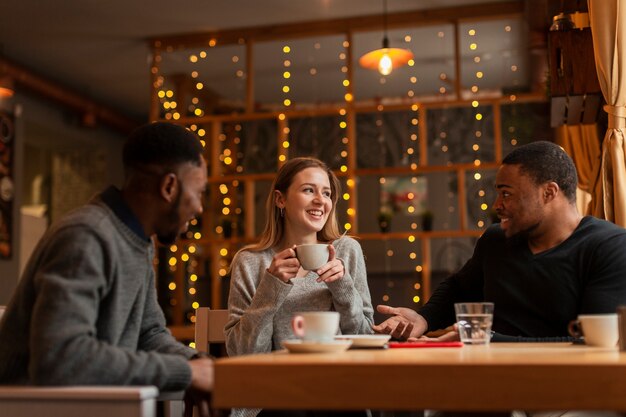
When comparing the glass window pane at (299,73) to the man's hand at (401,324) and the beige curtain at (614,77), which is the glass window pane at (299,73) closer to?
the beige curtain at (614,77)

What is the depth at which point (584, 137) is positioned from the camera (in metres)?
4.50

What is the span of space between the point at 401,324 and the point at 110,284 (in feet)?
2.82

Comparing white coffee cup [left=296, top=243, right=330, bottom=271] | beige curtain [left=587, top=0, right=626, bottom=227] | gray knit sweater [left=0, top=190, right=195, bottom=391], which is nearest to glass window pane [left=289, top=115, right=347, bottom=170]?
beige curtain [left=587, top=0, right=626, bottom=227]

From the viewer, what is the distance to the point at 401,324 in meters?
2.06

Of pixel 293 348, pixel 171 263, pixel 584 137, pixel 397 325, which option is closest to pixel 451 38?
pixel 584 137

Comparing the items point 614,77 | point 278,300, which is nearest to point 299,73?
point 614,77

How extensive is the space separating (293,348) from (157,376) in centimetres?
26

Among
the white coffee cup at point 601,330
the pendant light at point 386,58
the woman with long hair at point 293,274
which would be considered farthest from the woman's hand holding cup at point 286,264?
the pendant light at point 386,58

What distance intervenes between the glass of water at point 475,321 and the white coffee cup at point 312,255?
434mm

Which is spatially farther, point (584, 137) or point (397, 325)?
point (584, 137)

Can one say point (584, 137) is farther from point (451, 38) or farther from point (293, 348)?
point (293, 348)

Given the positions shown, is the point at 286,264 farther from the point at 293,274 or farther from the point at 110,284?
the point at 110,284

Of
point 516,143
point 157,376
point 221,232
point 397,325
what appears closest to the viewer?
point 157,376

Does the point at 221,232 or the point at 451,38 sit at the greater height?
the point at 451,38
